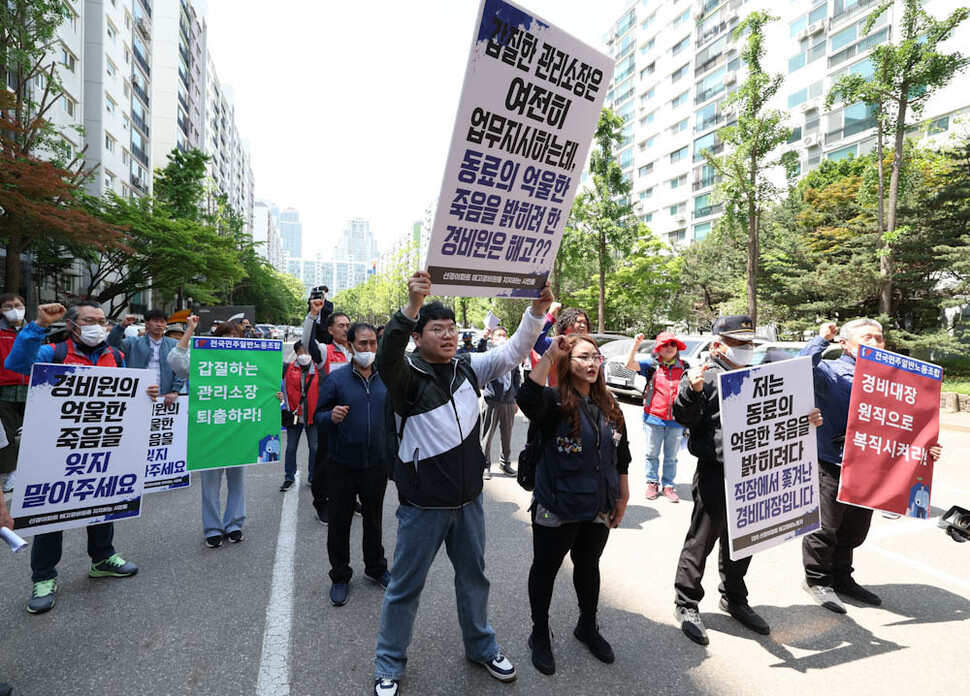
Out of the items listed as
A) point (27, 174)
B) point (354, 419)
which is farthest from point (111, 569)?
point (27, 174)

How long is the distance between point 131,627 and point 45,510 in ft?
3.20

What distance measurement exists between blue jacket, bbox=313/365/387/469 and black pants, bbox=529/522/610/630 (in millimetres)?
1368

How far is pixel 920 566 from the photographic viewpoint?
4.24 meters

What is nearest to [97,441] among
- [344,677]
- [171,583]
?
[171,583]

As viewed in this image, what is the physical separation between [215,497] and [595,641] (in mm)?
3324

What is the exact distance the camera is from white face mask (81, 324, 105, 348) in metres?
4.02

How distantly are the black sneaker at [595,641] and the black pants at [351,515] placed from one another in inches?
58.4

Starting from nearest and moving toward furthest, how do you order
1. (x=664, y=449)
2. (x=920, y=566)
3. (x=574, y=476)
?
(x=574, y=476), (x=920, y=566), (x=664, y=449)

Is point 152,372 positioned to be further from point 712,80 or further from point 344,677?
point 712,80

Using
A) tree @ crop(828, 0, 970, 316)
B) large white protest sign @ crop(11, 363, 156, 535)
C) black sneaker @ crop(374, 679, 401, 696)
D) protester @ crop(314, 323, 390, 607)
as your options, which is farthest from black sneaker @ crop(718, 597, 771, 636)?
tree @ crop(828, 0, 970, 316)

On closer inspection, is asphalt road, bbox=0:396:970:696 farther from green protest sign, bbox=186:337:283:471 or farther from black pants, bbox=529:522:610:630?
green protest sign, bbox=186:337:283:471

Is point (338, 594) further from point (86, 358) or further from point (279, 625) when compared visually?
point (86, 358)

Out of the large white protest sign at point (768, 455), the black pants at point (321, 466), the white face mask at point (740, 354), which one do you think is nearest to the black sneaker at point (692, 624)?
the large white protest sign at point (768, 455)

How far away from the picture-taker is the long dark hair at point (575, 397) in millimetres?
2844
